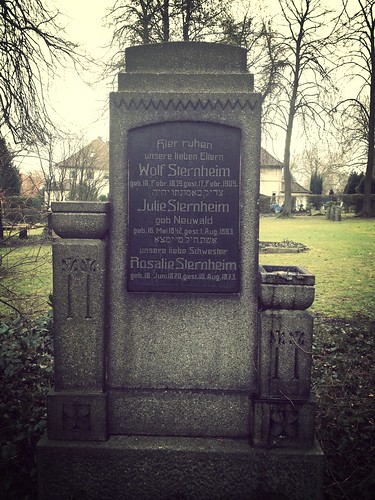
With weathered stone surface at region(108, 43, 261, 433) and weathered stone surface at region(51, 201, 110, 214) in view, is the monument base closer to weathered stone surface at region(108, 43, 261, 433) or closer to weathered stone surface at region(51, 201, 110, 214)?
weathered stone surface at region(108, 43, 261, 433)

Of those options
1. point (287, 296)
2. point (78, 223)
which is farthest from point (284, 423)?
point (78, 223)

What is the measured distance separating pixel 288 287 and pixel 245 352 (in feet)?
1.80

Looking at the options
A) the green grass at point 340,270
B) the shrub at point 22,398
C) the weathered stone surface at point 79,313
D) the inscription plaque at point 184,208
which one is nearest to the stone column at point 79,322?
the weathered stone surface at point 79,313

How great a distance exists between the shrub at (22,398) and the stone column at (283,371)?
5.42ft

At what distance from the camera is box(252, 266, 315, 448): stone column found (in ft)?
9.26

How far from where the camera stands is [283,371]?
2.86 m

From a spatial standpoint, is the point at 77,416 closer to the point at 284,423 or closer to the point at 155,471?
the point at 155,471

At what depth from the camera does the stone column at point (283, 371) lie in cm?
282

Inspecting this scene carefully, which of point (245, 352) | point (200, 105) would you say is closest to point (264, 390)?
point (245, 352)

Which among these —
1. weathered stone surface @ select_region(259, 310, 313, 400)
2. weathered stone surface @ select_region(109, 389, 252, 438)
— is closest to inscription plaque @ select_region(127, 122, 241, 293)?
weathered stone surface @ select_region(259, 310, 313, 400)

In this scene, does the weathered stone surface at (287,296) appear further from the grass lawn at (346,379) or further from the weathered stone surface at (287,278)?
the grass lawn at (346,379)

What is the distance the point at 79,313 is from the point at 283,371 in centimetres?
142

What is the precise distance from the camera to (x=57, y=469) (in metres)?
2.86

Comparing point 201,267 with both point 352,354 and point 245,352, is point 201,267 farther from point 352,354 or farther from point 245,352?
point 352,354
